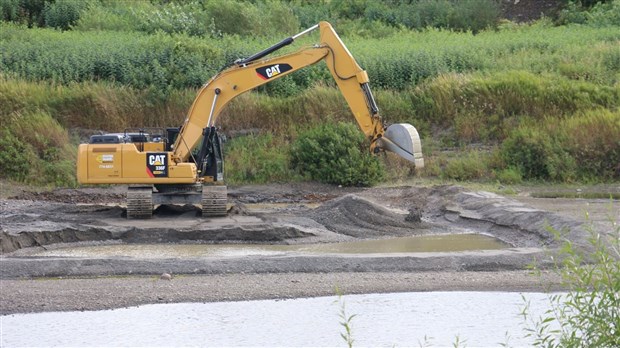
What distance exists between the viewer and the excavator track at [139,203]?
19.6 m

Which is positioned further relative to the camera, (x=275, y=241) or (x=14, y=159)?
(x=14, y=159)

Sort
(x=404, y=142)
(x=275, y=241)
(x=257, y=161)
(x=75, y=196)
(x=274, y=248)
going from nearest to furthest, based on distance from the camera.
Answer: (x=274, y=248), (x=275, y=241), (x=404, y=142), (x=75, y=196), (x=257, y=161)

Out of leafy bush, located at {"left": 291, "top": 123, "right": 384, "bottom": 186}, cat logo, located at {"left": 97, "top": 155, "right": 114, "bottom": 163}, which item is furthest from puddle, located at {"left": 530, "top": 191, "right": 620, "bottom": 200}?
cat logo, located at {"left": 97, "top": 155, "right": 114, "bottom": 163}

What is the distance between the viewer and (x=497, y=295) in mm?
13508

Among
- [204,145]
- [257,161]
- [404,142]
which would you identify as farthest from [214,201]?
[257,161]

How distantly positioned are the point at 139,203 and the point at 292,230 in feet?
10.4

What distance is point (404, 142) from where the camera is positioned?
743 inches

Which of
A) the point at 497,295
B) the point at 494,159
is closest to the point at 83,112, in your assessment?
the point at 494,159

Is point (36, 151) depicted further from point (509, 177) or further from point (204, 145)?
point (509, 177)

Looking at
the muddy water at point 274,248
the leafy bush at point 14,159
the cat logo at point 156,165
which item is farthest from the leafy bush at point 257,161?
the muddy water at point 274,248

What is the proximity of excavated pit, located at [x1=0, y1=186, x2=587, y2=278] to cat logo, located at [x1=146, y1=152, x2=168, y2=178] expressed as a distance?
82 cm

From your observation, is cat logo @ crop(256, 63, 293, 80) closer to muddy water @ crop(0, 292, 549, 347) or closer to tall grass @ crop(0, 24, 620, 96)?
Answer: muddy water @ crop(0, 292, 549, 347)

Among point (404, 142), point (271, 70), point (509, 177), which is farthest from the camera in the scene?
point (509, 177)

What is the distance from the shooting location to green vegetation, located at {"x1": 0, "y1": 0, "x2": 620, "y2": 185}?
84.6 ft
